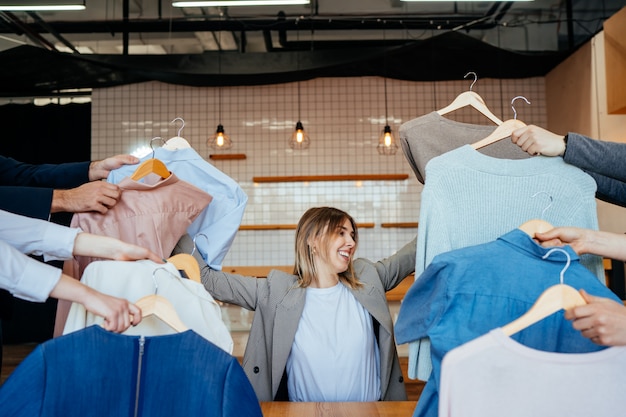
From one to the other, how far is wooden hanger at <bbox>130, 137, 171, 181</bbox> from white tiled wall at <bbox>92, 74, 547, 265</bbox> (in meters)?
4.86

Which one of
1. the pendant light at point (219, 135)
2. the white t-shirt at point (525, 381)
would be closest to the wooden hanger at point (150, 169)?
the white t-shirt at point (525, 381)

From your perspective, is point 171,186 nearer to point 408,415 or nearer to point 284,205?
point 408,415

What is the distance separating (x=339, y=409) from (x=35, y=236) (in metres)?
1.07

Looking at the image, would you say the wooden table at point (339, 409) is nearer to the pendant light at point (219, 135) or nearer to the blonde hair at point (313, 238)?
the blonde hair at point (313, 238)

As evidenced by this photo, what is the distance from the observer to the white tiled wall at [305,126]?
271 inches

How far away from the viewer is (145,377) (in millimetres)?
1394

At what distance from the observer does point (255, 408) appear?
139 cm

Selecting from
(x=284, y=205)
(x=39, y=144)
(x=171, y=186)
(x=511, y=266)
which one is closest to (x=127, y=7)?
(x=39, y=144)

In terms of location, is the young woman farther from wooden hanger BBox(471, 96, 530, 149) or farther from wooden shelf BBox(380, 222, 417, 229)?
wooden shelf BBox(380, 222, 417, 229)

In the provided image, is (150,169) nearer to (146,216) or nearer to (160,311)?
(146,216)

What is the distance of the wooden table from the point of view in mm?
1853

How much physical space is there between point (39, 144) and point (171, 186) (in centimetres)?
547

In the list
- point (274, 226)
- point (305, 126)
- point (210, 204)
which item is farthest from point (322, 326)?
point (305, 126)

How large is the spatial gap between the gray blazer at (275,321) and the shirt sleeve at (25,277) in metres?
0.92
